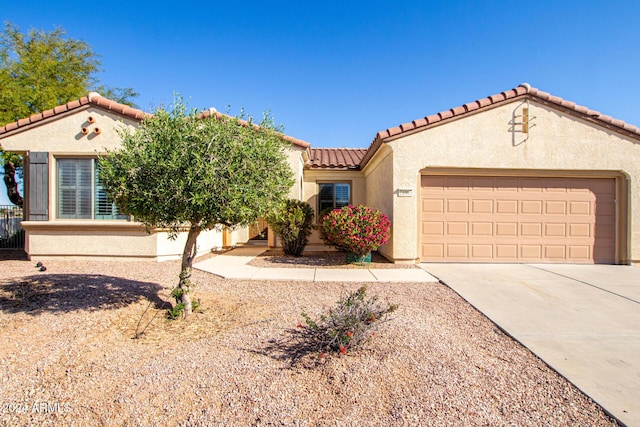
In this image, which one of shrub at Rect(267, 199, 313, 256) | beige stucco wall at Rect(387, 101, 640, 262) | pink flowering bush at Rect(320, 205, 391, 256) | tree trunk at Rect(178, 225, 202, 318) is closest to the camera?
tree trunk at Rect(178, 225, 202, 318)

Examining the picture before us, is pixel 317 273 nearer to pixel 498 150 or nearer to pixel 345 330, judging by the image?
pixel 345 330

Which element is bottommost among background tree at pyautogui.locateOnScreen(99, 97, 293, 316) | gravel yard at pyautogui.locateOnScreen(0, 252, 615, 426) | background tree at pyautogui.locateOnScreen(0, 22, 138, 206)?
gravel yard at pyautogui.locateOnScreen(0, 252, 615, 426)

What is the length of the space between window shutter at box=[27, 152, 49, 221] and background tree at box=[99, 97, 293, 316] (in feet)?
21.4

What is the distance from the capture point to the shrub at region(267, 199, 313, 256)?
1022 centimetres

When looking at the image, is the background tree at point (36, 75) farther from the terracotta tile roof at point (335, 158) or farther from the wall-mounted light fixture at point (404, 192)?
the wall-mounted light fixture at point (404, 192)

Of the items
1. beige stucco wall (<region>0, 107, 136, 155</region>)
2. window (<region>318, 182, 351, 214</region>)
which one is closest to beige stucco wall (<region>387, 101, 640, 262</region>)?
window (<region>318, 182, 351, 214</region>)

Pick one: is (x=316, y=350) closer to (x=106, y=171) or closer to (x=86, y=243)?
(x=106, y=171)

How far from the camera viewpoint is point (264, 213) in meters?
4.64

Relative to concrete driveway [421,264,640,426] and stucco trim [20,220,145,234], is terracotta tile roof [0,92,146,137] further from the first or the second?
concrete driveway [421,264,640,426]

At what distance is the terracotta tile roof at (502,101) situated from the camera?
28.8 feet

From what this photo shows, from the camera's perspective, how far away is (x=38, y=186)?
913cm

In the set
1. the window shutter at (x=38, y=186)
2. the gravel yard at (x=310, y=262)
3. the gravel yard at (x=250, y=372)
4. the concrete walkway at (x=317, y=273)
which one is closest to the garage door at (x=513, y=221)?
the gravel yard at (x=310, y=262)

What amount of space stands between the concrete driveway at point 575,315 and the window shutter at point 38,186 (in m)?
10.6

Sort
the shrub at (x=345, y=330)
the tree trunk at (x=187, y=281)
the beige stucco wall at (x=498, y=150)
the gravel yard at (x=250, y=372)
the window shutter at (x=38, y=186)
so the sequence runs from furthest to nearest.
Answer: the window shutter at (x=38, y=186), the beige stucco wall at (x=498, y=150), the tree trunk at (x=187, y=281), the shrub at (x=345, y=330), the gravel yard at (x=250, y=372)
